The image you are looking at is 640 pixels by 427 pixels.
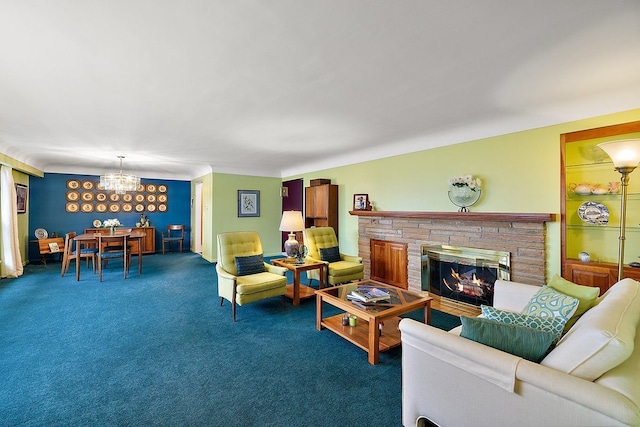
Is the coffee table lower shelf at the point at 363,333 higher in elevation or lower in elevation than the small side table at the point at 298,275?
lower

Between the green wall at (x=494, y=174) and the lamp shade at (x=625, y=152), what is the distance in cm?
69

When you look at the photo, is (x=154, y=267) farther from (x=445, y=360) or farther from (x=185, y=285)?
(x=445, y=360)

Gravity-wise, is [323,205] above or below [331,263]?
above

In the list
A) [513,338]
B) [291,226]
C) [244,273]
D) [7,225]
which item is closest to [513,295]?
[513,338]

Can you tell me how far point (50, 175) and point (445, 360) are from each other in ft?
30.1

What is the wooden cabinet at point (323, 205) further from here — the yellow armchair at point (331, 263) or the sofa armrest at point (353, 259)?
the sofa armrest at point (353, 259)

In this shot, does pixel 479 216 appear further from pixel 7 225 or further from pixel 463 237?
pixel 7 225

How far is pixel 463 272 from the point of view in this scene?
3742 mm

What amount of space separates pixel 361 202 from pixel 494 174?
87.3 inches

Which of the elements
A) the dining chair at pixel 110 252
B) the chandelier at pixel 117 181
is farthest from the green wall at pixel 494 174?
the chandelier at pixel 117 181

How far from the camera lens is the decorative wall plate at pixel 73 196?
279 inches

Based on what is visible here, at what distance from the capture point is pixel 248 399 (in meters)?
1.94

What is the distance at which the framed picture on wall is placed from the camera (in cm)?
579

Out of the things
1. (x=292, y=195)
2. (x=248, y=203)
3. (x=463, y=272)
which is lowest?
(x=463, y=272)
